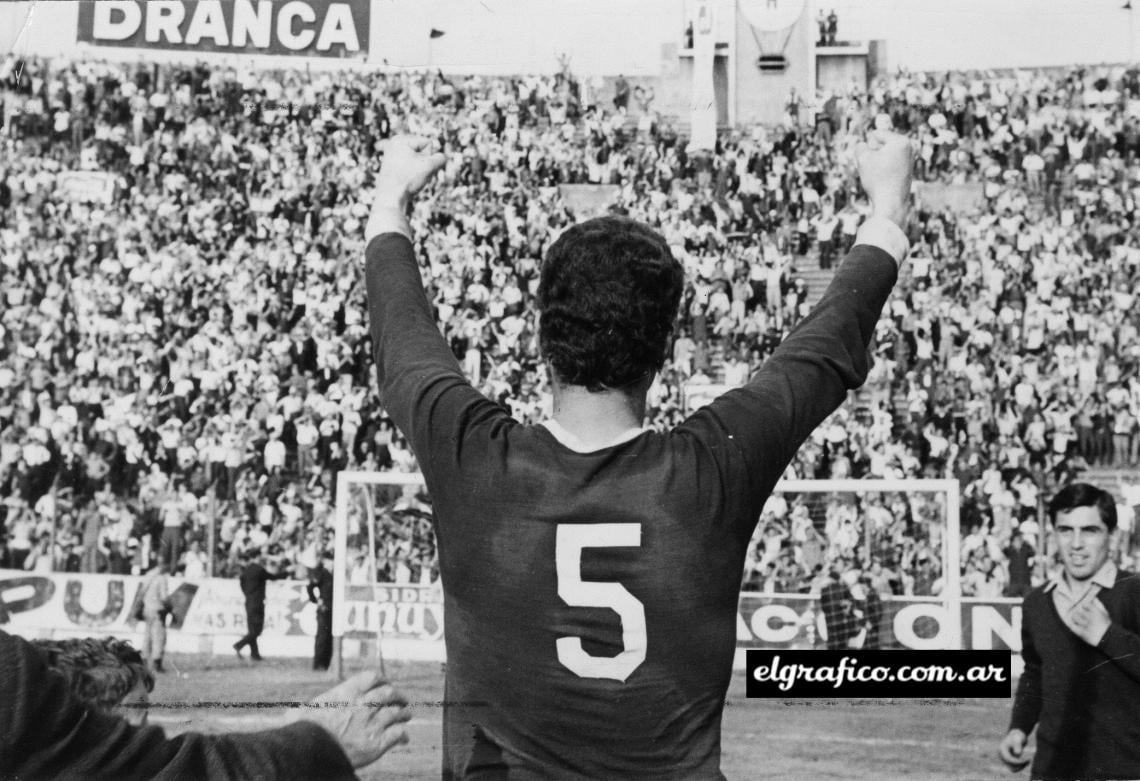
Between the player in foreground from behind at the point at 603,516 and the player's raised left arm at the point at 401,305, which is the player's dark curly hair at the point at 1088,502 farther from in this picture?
the player's raised left arm at the point at 401,305

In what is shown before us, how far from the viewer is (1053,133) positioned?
16.2ft

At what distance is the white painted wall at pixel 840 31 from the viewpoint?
15.3 ft

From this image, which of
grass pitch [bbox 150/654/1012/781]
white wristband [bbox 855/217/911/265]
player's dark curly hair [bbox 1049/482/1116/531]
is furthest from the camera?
grass pitch [bbox 150/654/1012/781]

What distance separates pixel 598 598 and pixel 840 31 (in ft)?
12.1

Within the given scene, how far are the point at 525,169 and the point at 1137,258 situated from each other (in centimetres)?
258

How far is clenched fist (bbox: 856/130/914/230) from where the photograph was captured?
1.91m

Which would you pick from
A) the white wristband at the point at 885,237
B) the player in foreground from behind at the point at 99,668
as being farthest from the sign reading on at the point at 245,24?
the white wristband at the point at 885,237

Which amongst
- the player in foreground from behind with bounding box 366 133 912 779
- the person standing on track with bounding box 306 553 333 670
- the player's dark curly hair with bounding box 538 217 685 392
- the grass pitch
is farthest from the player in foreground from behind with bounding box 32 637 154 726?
the person standing on track with bounding box 306 553 333 670

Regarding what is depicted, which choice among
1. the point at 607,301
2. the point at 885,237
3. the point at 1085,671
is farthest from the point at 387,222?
the point at 1085,671

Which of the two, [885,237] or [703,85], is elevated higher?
[703,85]

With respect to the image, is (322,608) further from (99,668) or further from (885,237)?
(885,237)

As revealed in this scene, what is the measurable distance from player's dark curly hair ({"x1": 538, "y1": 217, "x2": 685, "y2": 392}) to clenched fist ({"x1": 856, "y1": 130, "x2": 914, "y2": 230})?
43cm

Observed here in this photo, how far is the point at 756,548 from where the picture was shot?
5609mm

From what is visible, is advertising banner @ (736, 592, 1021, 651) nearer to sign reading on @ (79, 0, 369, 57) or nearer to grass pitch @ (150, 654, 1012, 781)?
grass pitch @ (150, 654, 1012, 781)
